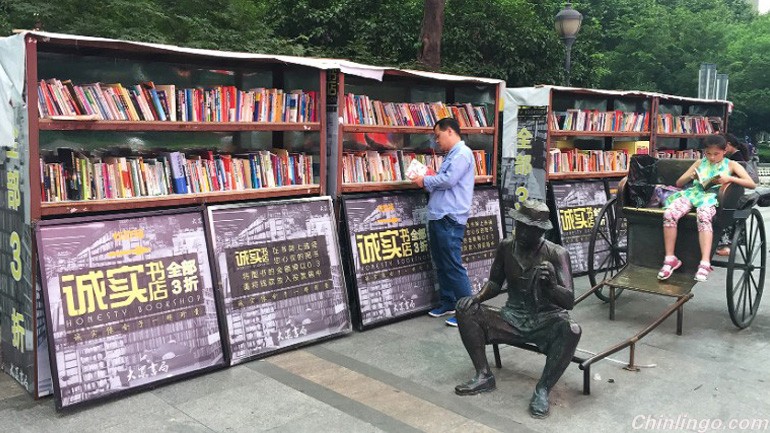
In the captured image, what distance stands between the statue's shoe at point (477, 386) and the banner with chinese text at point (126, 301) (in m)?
1.79

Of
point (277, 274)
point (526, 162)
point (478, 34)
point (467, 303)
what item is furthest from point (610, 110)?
point (277, 274)

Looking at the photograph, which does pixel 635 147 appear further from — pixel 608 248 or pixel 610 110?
pixel 608 248

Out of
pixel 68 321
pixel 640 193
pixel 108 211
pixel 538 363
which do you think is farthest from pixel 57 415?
pixel 640 193

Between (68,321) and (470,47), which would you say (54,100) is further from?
(470,47)

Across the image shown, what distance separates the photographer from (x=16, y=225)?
433 cm

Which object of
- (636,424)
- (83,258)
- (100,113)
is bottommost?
(636,424)

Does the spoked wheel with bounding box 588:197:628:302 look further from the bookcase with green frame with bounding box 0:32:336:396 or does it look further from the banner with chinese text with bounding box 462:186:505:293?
the bookcase with green frame with bounding box 0:32:336:396

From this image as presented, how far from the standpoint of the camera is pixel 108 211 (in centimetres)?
459

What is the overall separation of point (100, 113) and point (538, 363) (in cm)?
378

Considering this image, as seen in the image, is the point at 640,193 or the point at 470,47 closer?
the point at 640,193

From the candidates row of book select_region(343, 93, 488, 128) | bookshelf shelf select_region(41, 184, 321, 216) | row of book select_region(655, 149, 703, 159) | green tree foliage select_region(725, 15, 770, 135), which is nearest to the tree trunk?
row of book select_region(655, 149, 703, 159)

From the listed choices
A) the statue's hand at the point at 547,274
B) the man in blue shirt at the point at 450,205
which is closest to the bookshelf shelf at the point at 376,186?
the man in blue shirt at the point at 450,205

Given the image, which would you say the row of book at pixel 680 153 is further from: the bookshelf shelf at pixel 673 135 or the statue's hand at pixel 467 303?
the statue's hand at pixel 467 303

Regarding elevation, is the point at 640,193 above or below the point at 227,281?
above
